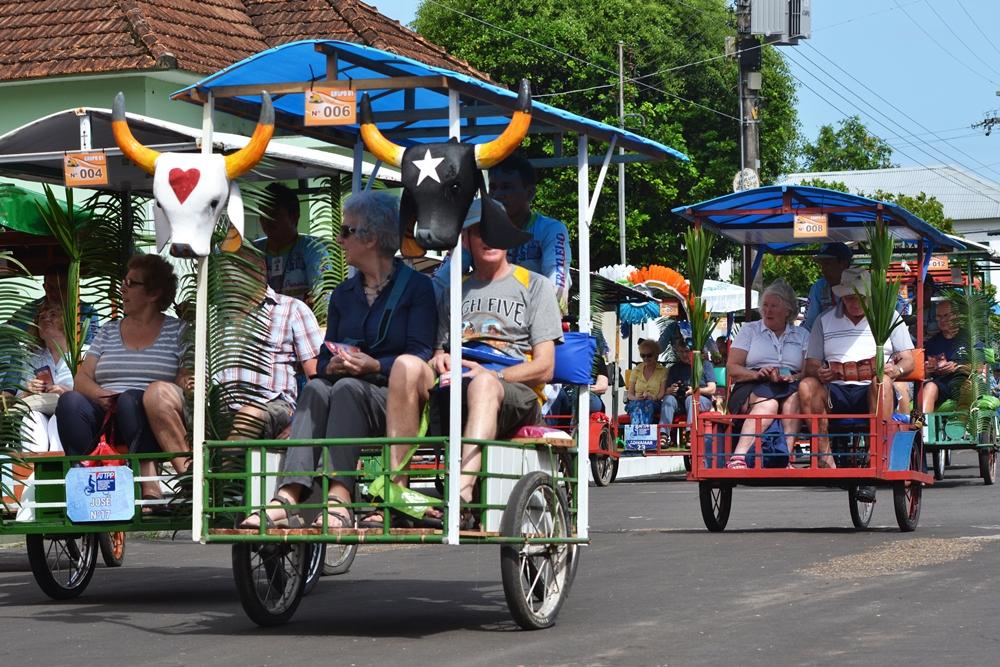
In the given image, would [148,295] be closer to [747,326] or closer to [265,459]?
[265,459]

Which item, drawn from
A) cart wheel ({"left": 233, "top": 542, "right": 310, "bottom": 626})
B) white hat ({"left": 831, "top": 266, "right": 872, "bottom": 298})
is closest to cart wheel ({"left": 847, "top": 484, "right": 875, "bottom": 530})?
white hat ({"left": 831, "top": 266, "right": 872, "bottom": 298})

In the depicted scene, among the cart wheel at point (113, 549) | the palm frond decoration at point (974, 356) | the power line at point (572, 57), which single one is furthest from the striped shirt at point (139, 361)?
the power line at point (572, 57)

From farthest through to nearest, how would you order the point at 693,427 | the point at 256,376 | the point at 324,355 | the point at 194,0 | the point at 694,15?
1. the point at 694,15
2. the point at 194,0
3. the point at 693,427
4. the point at 256,376
5. the point at 324,355

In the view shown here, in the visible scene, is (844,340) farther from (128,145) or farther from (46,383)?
(128,145)

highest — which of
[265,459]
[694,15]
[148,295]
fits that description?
[694,15]

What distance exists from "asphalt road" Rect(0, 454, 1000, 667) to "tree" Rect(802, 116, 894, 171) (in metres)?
86.9

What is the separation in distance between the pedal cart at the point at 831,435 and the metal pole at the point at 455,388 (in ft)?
21.8

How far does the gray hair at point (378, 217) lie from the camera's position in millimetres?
9492

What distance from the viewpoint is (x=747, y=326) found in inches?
626

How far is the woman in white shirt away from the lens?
1097 centimetres

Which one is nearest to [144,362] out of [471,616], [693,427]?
[471,616]

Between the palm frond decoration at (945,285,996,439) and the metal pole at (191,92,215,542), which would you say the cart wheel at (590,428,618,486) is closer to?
the palm frond decoration at (945,285,996,439)

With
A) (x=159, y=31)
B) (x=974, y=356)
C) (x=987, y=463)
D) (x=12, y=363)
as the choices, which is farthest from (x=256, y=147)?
(x=159, y=31)

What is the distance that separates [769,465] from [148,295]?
6626 mm
